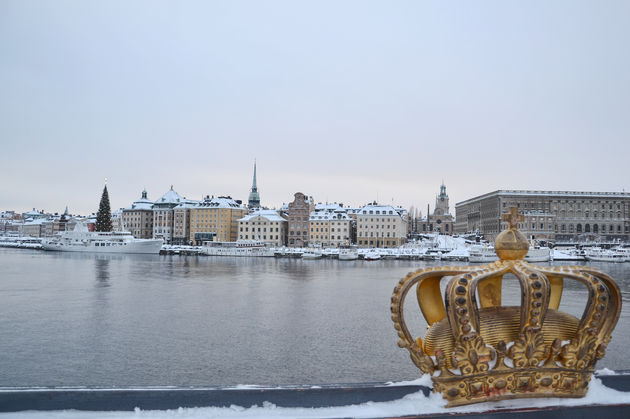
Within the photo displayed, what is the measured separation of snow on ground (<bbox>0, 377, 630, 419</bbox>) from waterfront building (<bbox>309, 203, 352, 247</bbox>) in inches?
3622

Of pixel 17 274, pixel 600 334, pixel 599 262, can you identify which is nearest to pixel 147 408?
pixel 600 334

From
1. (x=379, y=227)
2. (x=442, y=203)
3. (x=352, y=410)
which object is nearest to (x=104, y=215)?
(x=379, y=227)

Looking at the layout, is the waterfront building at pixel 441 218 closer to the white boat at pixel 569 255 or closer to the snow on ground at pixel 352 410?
the white boat at pixel 569 255

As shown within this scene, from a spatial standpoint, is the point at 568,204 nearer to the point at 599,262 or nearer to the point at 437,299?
the point at 599,262

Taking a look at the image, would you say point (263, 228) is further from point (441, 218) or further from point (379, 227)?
point (441, 218)

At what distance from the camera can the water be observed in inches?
559

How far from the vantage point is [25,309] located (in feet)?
81.7

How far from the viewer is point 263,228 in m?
102

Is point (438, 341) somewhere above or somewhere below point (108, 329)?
above

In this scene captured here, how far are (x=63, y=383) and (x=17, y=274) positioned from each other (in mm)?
38490

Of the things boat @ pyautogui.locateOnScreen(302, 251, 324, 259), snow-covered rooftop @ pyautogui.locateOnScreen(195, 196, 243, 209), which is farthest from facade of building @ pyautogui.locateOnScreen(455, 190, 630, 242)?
snow-covered rooftop @ pyautogui.locateOnScreen(195, 196, 243, 209)

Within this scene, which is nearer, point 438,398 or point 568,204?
point 438,398

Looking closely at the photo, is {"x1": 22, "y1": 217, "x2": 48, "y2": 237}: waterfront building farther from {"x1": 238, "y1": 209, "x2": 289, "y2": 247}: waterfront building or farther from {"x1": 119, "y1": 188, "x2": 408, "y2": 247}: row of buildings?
{"x1": 238, "y1": 209, "x2": 289, "y2": 247}: waterfront building

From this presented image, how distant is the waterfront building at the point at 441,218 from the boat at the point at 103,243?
110m
